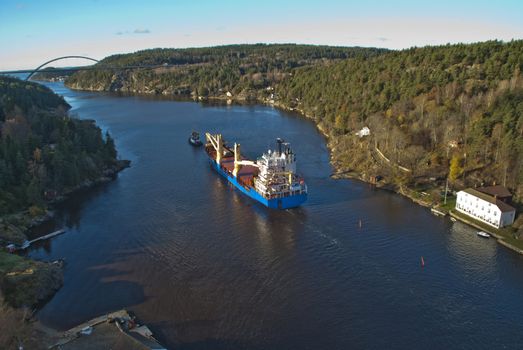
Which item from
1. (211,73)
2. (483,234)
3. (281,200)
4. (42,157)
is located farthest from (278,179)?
(211,73)

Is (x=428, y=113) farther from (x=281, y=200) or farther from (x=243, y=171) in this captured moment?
(x=281, y=200)

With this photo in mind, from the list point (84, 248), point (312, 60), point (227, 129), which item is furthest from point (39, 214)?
point (312, 60)

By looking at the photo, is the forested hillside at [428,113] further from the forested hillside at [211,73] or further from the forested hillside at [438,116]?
the forested hillside at [211,73]

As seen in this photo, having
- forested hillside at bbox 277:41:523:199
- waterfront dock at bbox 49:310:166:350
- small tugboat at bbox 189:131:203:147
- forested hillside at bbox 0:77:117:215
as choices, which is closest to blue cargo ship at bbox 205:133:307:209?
forested hillside at bbox 277:41:523:199

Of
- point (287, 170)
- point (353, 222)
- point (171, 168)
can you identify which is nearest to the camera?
point (353, 222)

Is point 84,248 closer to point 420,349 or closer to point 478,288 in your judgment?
point 420,349

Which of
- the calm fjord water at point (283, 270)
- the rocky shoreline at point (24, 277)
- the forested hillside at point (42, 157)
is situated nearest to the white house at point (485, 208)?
the calm fjord water at point (283, 270)
